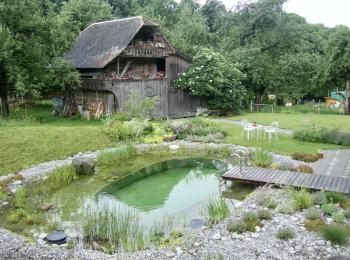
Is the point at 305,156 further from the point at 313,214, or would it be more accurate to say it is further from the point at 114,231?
the point at 114,231

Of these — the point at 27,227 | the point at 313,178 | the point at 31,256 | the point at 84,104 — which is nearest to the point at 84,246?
the point at 31,256

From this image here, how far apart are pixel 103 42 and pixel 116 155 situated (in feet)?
47.4

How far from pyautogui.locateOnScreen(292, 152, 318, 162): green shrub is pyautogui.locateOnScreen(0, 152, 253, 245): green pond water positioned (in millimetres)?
2807

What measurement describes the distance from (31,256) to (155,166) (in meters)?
8.38

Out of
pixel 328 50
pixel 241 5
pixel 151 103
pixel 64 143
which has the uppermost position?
pixel 241 5

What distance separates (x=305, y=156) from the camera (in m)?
15.1

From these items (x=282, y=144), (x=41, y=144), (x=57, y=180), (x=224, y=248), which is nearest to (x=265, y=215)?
(x=224, y=248)

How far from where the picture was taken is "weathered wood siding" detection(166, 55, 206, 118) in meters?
28.1

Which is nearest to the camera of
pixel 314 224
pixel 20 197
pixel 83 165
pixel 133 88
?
pixel 314 224

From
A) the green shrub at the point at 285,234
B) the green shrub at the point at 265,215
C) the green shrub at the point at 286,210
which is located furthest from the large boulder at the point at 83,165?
the green shrub at the point at 285,234

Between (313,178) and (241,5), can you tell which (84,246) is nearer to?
(313,178)

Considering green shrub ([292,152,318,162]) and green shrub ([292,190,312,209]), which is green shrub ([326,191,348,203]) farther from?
green shrub ([292,152,318,162])

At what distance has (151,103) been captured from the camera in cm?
2267

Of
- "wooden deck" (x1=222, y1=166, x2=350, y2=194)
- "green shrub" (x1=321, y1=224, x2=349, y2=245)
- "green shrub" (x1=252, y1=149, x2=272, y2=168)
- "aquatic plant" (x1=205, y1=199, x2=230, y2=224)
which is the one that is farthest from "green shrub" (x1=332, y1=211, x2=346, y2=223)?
"green shrub" (x1=252, y1=149, x2=272, y2=168)
